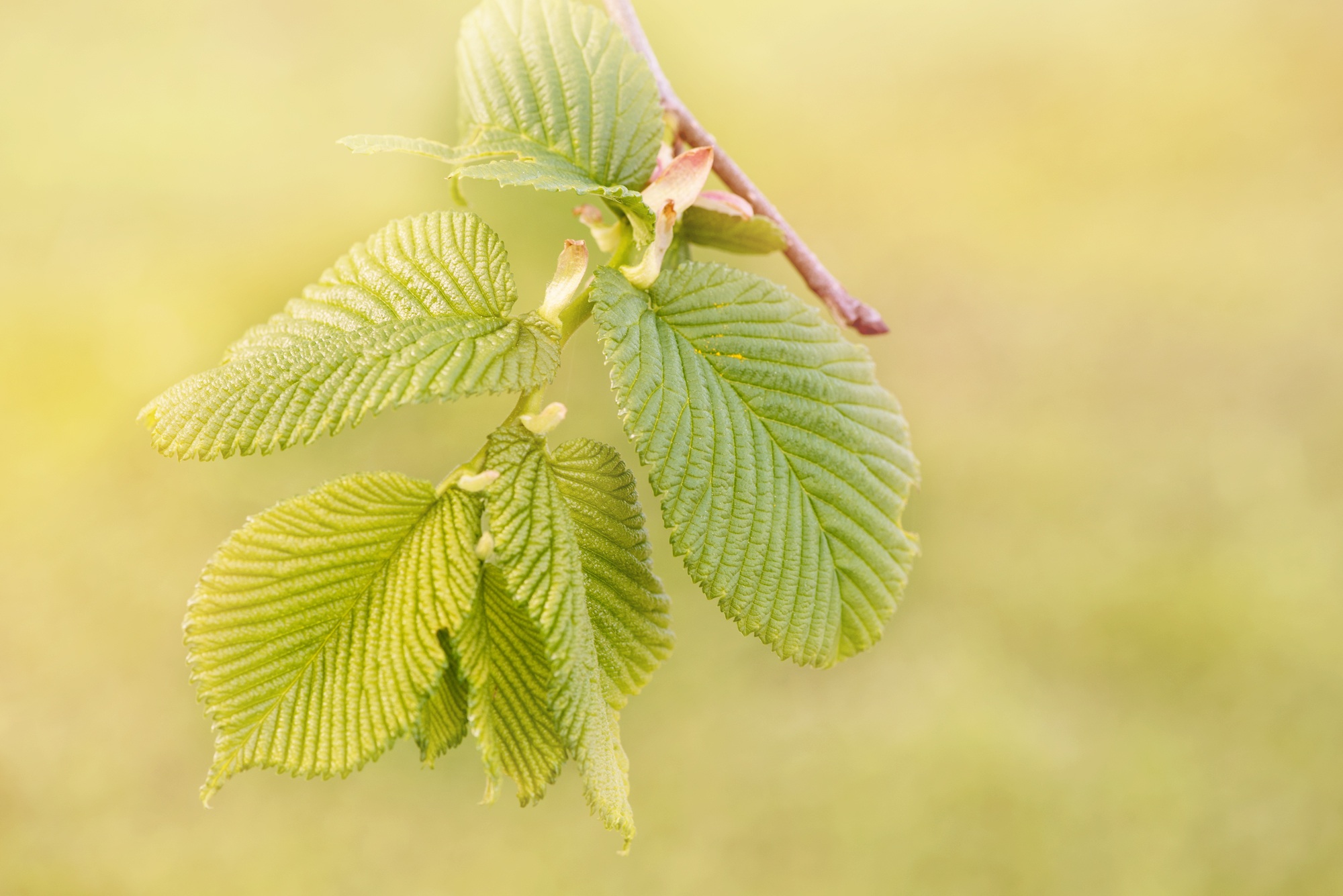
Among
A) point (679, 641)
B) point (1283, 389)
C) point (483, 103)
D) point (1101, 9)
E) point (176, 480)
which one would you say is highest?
point (483, 103)

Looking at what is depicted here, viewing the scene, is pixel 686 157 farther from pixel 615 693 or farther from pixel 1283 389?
pixel 1283 389

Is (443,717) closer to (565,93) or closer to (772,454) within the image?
(772,454)

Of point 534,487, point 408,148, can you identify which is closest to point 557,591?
point 534,487

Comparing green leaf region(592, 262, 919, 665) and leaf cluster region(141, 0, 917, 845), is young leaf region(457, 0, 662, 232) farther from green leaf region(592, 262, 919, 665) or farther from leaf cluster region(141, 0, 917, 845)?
green leaf region(592, 262, 919, 665)

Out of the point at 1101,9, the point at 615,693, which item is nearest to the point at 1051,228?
the point at 1101,9

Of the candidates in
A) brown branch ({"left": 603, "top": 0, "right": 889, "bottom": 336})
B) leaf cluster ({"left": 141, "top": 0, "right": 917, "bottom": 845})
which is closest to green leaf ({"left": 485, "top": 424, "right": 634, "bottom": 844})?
leaf cluster ({"left": 141, "top": 0, "right": 917, "bottom": 845})

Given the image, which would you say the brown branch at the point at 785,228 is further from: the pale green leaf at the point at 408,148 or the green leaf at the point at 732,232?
the pale green leaf at the point at 408,148
